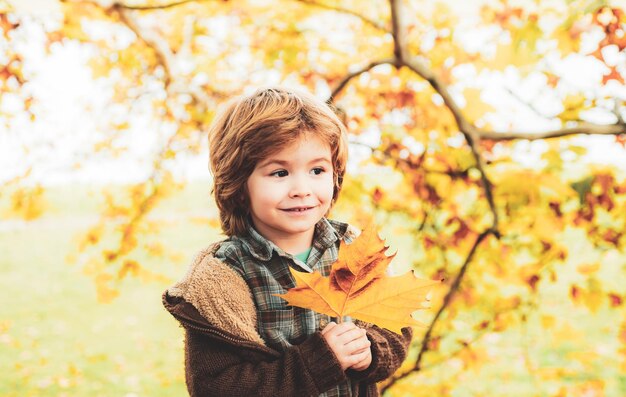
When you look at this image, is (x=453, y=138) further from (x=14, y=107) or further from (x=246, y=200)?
(x=14, y=107)

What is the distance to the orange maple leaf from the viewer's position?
111cm

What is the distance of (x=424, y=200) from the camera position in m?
2.60

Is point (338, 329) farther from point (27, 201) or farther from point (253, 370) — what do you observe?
point (27, 201)

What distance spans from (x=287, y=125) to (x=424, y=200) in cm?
135

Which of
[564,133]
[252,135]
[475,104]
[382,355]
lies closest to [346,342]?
[382,355]

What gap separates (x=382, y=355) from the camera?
143cm

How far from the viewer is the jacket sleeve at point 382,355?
1429 mm

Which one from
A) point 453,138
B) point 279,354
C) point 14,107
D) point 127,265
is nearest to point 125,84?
point 14,107

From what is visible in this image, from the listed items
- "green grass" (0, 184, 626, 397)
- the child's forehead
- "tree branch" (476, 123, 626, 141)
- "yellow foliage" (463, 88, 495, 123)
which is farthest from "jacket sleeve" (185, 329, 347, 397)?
"green grass" (0, 184, 626, 397)

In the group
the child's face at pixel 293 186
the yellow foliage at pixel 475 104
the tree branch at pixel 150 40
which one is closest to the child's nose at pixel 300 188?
the child's face at pixel 293 186

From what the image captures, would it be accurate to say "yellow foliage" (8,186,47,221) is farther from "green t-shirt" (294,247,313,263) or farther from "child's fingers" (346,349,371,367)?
"child's fingers" (346,349,371,367)

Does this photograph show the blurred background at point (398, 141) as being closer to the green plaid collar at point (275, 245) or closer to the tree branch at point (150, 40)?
the tree branch at point (150, 40)

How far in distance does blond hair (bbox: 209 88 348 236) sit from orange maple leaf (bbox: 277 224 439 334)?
0.35m

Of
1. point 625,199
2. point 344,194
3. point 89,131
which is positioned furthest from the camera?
point 89,131
